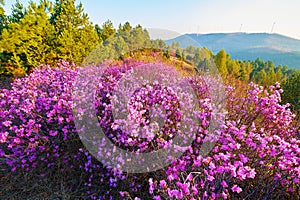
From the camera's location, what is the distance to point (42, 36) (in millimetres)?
8852

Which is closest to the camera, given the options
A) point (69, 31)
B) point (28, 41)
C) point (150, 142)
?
point (150, 142)

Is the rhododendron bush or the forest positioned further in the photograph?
the rhododendron bush

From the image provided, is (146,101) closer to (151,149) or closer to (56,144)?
(151,149)

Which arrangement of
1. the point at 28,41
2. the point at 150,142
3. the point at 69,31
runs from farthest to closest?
1. the point at 69,31
2. the point at 28,41
3. the point at 150,142

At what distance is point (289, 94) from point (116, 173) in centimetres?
900

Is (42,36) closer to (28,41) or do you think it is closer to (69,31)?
(28,41)

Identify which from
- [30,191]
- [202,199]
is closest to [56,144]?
[30,191]

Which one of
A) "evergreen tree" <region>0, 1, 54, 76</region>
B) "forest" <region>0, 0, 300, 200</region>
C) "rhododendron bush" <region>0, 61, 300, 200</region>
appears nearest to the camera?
"forest" <region>0, 0, 300, 200</region>

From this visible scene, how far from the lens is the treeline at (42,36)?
8.01m

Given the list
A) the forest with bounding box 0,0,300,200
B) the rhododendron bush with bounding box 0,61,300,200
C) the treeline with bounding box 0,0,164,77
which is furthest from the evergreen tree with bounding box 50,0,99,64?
the rhododendron bush with bounding box 0,61,300,200

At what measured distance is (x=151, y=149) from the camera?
2713 mm

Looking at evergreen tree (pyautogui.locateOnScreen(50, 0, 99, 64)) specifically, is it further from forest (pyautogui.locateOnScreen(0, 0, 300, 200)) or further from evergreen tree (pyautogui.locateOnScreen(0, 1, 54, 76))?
forest (pyautogui.locateOnScreen(0, 0, 300, 200))

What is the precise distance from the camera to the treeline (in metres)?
8.01

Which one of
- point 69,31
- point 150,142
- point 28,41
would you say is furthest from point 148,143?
point 69,31
